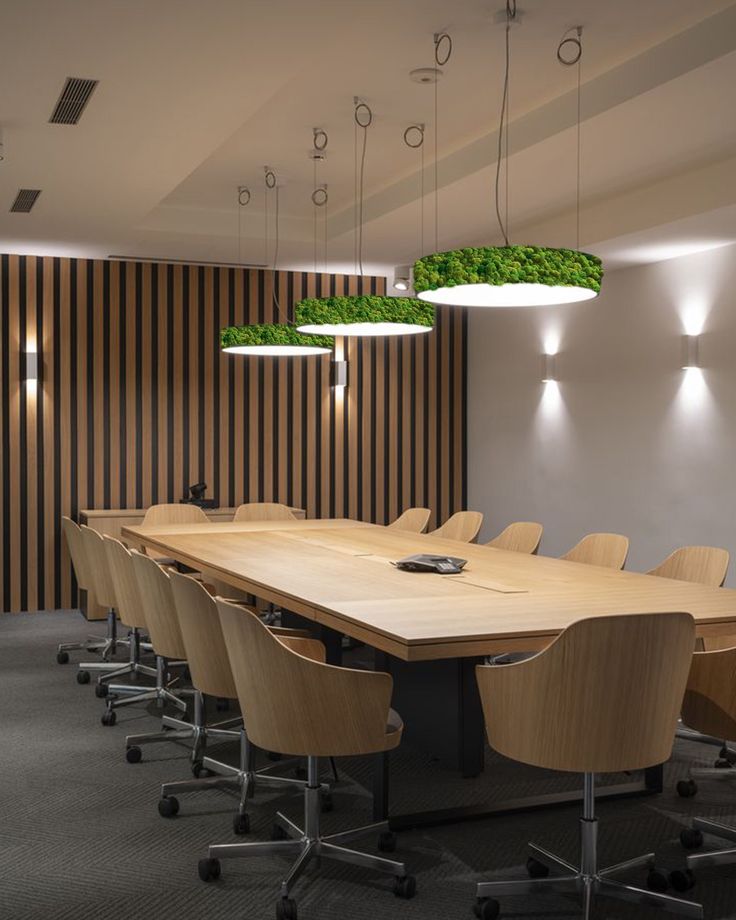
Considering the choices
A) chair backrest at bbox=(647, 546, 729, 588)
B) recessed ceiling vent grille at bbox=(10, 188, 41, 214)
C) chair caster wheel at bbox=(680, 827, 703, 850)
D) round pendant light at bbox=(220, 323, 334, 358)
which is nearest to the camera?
chair caster wheel at bbox=(680, 827, 703, 850)

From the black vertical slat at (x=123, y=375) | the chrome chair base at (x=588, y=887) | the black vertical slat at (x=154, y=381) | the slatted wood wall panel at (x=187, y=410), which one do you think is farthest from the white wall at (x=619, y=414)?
the chrome chair base at (x=588, y=887)

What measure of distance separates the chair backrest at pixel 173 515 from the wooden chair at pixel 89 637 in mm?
896

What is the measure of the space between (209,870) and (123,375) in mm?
6086

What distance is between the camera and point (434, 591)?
427 cm

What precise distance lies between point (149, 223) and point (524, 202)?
114 inches

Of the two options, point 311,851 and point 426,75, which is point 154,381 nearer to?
point 426,75

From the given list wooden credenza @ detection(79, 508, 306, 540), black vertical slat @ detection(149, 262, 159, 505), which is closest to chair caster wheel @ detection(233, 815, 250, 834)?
wooden credenza @ detection(79, 508, 306, 540)

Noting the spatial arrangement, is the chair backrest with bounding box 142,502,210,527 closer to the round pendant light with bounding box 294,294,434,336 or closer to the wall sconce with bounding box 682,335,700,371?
the round pendant light with bounding box 294,294,434,336

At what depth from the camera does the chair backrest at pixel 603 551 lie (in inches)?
226

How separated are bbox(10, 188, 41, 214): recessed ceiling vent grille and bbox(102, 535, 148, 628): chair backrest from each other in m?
2.40

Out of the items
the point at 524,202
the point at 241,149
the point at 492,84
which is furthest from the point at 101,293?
the point at 492,84

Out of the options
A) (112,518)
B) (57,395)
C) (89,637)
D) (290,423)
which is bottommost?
(89,637)

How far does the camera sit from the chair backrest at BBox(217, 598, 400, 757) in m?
3.24

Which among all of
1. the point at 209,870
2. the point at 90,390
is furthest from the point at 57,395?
the point at 209,870
